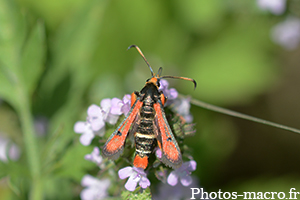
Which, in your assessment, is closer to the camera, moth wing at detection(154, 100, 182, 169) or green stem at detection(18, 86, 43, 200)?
moth wing at detection(154, 100, 182, 169)

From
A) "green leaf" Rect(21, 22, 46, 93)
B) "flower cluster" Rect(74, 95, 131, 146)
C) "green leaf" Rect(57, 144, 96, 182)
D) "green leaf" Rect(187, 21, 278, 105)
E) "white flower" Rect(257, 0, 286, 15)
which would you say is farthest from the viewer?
"green leaf" Rect(187, 21, 278, 105)

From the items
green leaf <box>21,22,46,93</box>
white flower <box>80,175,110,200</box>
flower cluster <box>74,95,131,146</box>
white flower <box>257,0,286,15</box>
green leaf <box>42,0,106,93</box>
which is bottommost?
white flower <box>80,175,110,200</box>

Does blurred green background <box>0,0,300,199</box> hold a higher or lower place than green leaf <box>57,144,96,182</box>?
higher

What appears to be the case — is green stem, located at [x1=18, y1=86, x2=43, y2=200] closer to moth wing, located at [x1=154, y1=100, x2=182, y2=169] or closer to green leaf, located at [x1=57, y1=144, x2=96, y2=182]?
green leaf, located at [x1=57, y1=144, x2=96, y2=182]

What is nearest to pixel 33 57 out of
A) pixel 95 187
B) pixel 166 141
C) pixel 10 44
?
pixel 10 44

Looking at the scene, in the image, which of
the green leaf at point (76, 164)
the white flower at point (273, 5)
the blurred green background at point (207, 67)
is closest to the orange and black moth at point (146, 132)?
the green leaf at point (76, 164)

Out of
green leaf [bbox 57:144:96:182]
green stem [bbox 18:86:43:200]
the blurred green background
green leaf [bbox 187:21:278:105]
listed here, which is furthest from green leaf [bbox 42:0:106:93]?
green leaf [bbox 187:21:278:105]

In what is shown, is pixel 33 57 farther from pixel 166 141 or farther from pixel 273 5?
pixel 273 5
